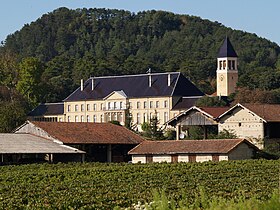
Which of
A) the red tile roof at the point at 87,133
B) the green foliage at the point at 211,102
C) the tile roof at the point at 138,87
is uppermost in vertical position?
the tile roof at the point at 138,87

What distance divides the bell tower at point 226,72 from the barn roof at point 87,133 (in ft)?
132

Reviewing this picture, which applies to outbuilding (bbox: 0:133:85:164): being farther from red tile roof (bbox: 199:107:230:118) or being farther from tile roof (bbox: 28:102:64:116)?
tile roof (bbox: 28:102:64:116)

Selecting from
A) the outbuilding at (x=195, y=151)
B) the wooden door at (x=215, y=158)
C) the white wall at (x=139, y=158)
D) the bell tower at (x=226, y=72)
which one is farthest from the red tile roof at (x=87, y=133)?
the bell tower at (x=226, y=72)

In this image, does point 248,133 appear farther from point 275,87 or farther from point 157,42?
point 157,42

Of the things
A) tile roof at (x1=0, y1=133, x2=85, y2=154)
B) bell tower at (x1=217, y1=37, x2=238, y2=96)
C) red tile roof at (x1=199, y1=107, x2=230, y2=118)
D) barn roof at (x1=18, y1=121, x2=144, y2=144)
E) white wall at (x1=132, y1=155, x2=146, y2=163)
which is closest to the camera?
tile roof at (x1=0, y1=133, x2=85, y2=154)

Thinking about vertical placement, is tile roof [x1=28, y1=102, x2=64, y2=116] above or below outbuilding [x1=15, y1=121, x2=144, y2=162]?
above

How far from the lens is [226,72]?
10581 cm

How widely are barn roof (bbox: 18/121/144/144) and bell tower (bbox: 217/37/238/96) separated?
40.2 metres

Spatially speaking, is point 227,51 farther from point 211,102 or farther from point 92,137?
point 92,137

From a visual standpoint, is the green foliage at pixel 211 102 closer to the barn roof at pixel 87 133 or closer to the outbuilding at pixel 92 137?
the barn roof at pixel 87 133

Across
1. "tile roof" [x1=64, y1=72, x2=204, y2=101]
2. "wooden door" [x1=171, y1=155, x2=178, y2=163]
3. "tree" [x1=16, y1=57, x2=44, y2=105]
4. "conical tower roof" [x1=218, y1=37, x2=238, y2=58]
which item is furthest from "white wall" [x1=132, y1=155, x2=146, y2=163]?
"conical tower roof" [x1=218, y1=37, x2=238, y2=58]

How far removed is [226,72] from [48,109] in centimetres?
2298

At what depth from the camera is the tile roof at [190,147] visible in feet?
180

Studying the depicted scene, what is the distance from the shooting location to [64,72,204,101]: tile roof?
99.3 meters
